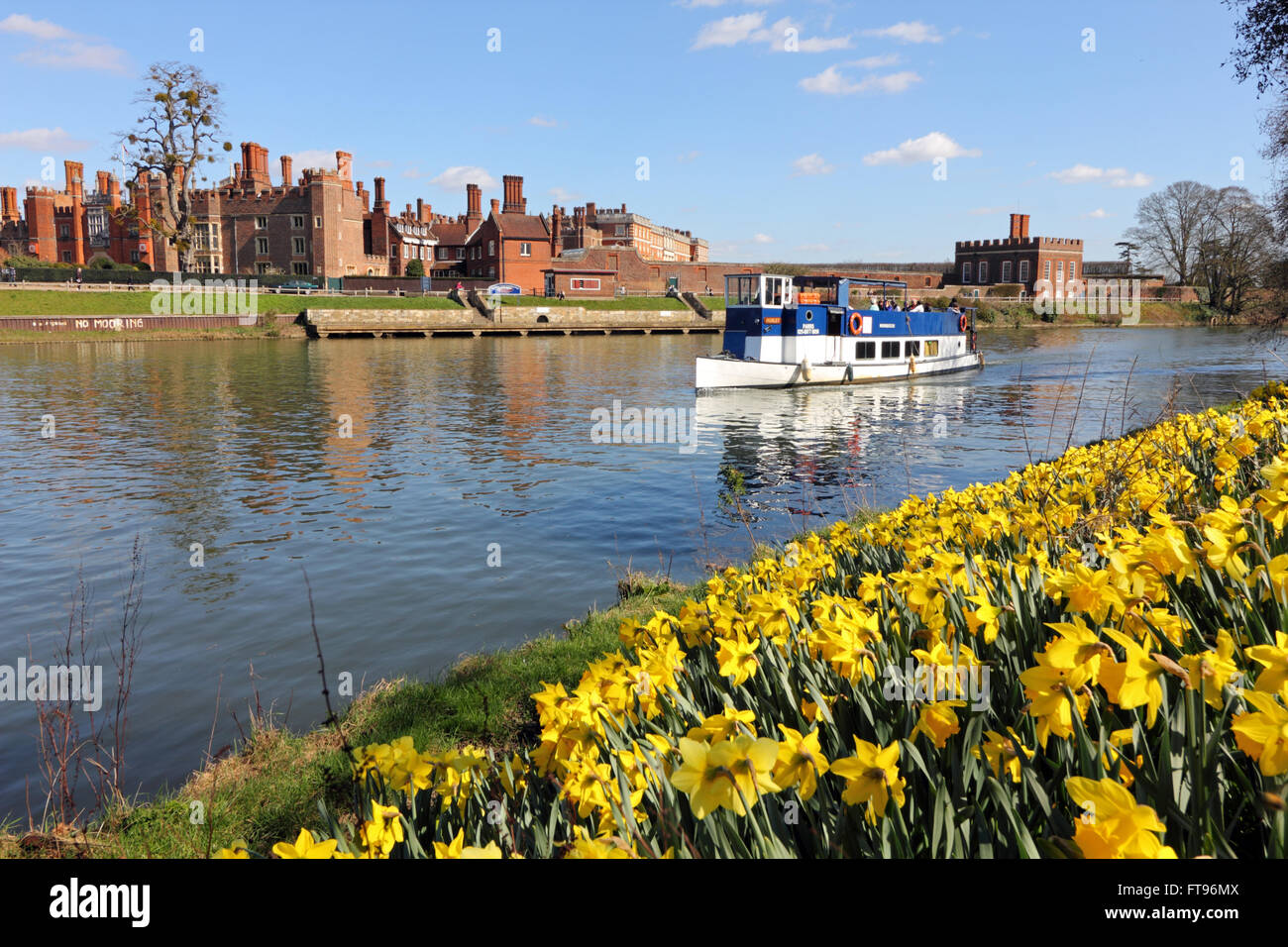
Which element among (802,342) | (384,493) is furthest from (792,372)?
(384,493)

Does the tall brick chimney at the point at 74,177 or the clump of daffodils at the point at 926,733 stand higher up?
the tall brick chimney at the point at 74,177

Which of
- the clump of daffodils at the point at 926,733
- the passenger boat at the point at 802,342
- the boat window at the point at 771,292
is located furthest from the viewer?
the boat window at the point at 771,292

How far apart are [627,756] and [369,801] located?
2.69ft

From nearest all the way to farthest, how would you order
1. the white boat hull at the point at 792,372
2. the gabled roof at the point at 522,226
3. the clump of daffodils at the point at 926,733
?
the clump of daffodils at the point at 926,733
the white boat hull at the point at 792,372
the gabled roof at the point at 522,226

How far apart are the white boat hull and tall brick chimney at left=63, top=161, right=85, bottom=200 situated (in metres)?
87.0

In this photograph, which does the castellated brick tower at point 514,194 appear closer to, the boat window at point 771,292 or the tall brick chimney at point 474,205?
the tall brick chimney at point 474,205

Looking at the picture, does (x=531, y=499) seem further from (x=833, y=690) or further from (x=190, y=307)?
(x=190, y=307)

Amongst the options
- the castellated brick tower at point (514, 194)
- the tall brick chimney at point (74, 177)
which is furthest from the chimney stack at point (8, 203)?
the castellated brick tower at point (514, 194)

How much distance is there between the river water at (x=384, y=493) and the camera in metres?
8.52

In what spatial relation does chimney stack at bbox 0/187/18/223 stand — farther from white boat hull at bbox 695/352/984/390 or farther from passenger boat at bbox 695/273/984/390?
white boat hull at bbox 695/352/984/390

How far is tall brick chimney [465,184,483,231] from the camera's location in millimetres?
86125

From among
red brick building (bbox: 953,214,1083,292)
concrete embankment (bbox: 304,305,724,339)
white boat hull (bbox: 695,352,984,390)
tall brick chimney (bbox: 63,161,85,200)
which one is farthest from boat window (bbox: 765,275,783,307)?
tall brick chimney (bbox: 63,161,85,200)

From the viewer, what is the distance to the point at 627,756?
2.56 metres

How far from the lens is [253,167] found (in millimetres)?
79188
